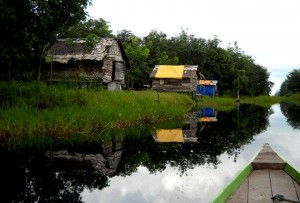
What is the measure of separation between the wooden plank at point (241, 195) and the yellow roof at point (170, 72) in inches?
1178

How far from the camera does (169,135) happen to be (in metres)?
12.8

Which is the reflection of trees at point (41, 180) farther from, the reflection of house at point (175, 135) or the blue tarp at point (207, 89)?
the blue tarp at point (207, 89)

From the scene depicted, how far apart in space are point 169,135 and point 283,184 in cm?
786

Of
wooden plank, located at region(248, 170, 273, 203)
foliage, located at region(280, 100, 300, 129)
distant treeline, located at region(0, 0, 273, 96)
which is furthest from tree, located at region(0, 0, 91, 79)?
foliage, located at region(280, 100, 300, 129)

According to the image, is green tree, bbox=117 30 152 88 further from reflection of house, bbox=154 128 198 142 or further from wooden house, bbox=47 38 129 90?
reflection of house, bbox=154 128 198 142

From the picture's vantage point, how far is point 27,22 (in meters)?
11.1

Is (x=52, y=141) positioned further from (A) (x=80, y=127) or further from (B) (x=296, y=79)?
(B) (x=296, y=79)

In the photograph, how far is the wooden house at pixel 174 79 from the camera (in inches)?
1387

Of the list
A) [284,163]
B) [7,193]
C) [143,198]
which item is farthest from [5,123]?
[284,163]

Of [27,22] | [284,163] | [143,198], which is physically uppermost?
[27,22]

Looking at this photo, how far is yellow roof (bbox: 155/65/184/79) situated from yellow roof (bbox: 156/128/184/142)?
20.8 m

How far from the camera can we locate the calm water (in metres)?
6.14

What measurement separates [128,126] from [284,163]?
27.0 feet

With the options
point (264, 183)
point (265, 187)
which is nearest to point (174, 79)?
point (264, 183)
